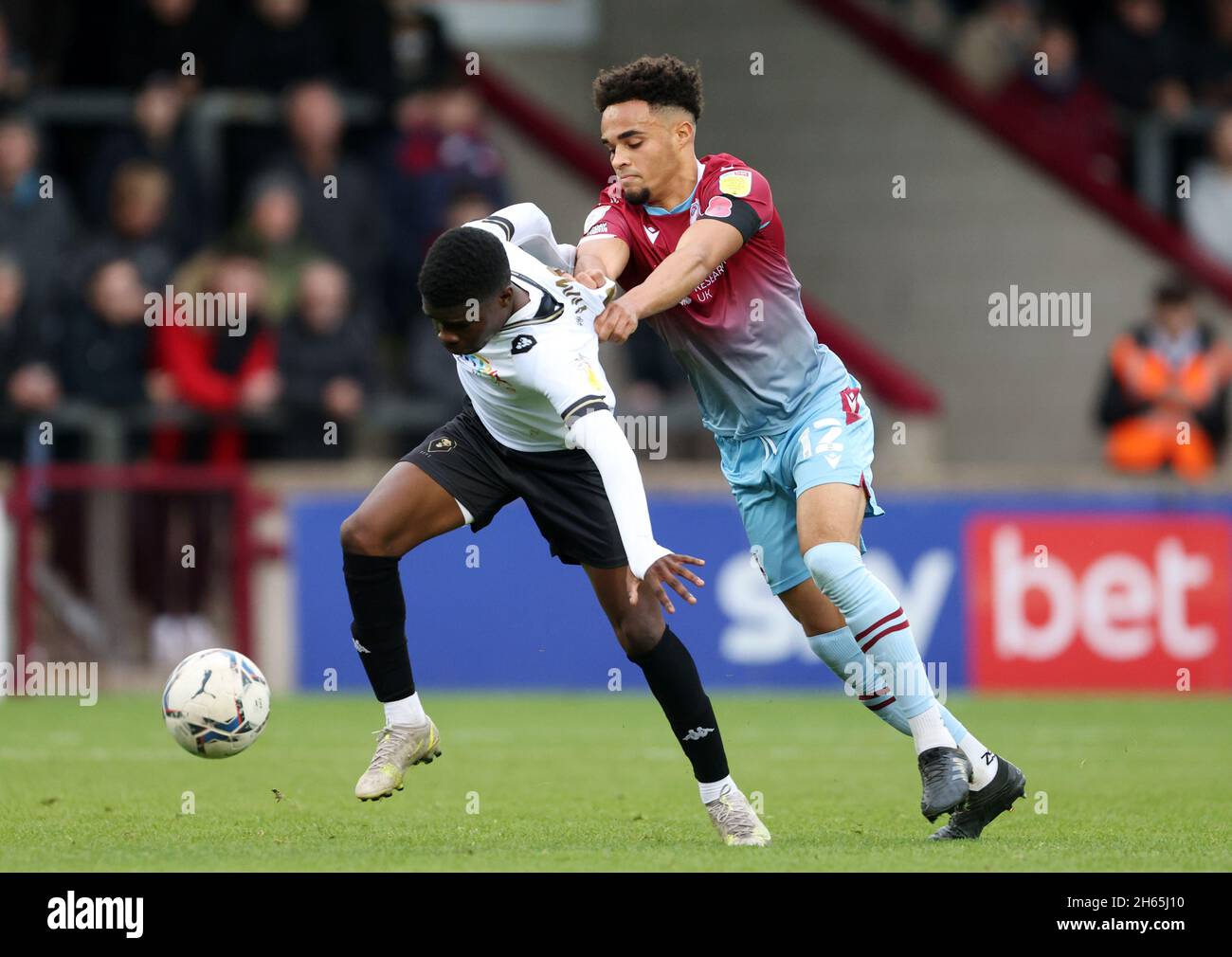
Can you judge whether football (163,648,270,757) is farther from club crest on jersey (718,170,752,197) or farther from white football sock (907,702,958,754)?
club crest on jersey (718,170,752,197)

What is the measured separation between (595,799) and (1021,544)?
615 cm

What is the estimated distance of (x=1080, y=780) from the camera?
912cm

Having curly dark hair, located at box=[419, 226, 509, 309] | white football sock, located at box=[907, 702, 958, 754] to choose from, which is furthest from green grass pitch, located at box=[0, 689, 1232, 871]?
curly dark hair, located at box=[419, 226, 509, 309]

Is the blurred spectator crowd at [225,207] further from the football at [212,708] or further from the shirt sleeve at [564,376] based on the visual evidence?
the shirt sleeve at [564,376]

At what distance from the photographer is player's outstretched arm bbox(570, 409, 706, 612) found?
6188 mm

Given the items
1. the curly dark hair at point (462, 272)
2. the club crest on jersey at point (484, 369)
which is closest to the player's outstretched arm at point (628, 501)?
the club crest on jersey at point (484, 369)

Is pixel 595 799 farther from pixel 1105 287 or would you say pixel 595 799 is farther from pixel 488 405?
pixel 1105 287

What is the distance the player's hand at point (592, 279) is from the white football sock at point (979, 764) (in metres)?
1.92

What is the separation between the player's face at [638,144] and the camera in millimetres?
7156

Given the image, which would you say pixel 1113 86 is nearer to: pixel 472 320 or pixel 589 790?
pixel 589 790

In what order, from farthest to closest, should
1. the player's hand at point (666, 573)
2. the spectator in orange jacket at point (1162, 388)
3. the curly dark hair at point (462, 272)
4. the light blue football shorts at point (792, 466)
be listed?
the spectator in orange jacket at point (1162, 388) → the light blue football shorts at point (792, 466) → the curly dark hair at point (462, 272) → the player's hand at point (666, 573)

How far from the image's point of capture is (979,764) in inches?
279
